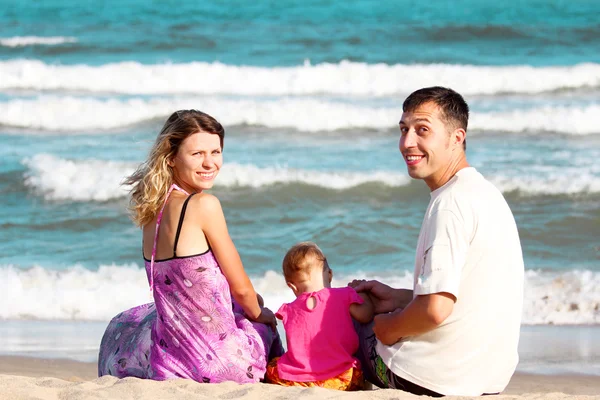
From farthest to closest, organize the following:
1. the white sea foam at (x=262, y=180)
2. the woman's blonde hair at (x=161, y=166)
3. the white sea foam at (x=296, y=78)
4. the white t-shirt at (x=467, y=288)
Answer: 1. the white sea foam at (x=296, y=78)
2. the white sea foam at (x=262, y=180)
3. the woman's blonde hair at (x=161, y=166)
4. the white t-shirt at (x=467, y=288)

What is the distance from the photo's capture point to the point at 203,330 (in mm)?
3740

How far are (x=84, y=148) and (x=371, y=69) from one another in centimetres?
625

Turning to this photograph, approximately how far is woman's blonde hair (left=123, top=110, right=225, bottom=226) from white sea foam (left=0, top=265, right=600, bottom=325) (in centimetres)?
248

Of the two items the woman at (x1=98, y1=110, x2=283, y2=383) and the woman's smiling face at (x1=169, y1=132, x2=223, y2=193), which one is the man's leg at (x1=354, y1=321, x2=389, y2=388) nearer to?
the woman at (x1=98, y1=110, x2=283, y2=383)

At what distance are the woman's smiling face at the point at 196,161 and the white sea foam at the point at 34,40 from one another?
15.2 metres

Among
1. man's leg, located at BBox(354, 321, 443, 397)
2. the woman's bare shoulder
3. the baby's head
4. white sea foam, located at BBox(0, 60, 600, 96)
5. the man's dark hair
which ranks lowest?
man's leg, located at BBox(354, 321, 443, 397)

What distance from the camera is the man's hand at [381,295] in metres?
3.72

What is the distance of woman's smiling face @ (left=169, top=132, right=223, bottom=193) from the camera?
385cm

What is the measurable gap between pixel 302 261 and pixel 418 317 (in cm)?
75

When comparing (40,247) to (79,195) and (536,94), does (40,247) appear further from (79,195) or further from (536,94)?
(536,94)

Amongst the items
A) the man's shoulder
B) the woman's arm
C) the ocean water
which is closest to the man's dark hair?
the man's shoulder

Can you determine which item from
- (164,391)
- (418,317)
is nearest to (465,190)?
(418,317)

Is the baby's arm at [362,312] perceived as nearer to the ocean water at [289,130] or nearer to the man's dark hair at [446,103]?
the man's dark hair at [446,103]

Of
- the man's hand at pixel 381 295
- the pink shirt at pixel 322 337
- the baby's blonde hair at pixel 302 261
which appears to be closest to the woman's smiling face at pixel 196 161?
the baby's blonde hair at pixel 302 261
